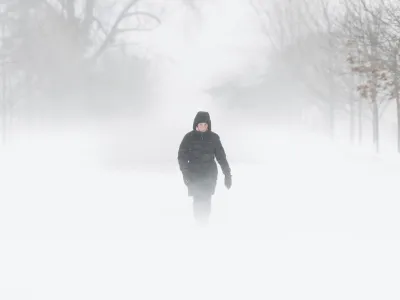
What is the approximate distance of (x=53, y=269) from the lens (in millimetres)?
6484

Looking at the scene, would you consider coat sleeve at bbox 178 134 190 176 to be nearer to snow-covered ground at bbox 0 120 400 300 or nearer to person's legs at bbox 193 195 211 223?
person's legs at bbox 193 195 211 223

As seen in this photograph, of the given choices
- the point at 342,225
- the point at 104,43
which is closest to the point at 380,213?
the point at 342,225

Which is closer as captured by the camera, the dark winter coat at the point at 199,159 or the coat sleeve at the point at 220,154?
the dark winter coat at the point at 199,159

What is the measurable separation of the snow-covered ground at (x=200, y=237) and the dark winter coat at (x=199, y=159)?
586mm

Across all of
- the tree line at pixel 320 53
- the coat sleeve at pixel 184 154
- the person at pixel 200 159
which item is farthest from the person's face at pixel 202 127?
the tree line at pixel 320 53

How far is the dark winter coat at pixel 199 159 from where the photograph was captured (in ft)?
28.7

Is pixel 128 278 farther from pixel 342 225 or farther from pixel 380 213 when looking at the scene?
pixel 380 213

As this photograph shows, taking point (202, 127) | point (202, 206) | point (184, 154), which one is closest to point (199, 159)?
point (184, 154)

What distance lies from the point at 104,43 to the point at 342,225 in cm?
2598

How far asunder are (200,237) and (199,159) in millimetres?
1036

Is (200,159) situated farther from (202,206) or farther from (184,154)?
(202,206)

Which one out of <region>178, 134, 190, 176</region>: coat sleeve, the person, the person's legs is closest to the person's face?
the person

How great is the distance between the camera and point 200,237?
329 inches

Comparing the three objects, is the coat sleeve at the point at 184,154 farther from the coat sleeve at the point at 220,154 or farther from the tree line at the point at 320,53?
the tree line at the point at 320,53
